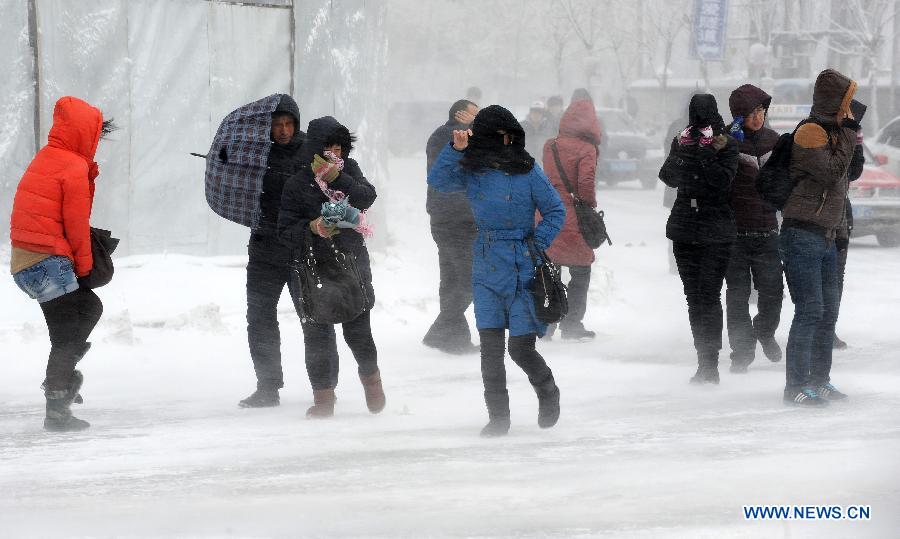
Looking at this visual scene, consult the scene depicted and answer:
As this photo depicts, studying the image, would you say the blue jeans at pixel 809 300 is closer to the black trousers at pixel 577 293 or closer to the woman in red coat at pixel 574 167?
the woman in red coat at pixel 574 167

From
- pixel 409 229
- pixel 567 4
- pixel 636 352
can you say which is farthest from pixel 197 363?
pixel 567 4

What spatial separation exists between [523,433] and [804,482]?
65.5 inches

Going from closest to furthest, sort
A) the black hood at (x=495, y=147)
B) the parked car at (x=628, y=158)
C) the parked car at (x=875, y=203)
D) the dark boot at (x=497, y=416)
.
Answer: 1. the black hood at (x=495, y=147)
2. the dark boot at (x=497, y=416)
3. the parked car at (x=875, y=203)
4. the parked car at (x=628, y=158)

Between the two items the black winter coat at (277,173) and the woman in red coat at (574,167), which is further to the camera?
the woman in red coat at (574,167)

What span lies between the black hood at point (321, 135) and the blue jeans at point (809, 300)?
8.65 feet

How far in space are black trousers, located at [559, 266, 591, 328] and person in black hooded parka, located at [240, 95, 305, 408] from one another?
3270 mm

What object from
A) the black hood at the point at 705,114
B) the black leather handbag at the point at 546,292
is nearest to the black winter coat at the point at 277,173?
the black leather handbag at the point at 546,292

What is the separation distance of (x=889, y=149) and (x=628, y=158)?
1084cm

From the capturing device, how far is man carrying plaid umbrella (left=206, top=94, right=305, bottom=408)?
7574 mm

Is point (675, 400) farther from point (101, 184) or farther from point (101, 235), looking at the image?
point (101, 184)

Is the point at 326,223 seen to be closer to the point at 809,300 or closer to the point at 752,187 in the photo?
the point at 809,300

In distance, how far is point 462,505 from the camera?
5.65 m

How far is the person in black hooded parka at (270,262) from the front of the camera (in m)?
7.64

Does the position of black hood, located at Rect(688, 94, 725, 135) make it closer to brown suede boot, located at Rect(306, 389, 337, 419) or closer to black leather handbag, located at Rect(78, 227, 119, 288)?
brown suede boot, located at Rect(306, 389, 337, 419)
